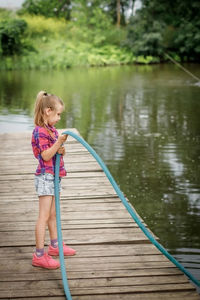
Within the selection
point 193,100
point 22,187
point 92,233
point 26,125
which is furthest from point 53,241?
point 193,100

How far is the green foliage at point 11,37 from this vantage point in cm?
2402

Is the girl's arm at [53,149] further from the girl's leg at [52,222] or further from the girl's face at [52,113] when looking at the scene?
the girl's leg at [52,222]

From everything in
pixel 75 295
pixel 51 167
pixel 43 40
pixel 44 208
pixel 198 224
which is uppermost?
pixel 43 40

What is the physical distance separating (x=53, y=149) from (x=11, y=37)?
74.6ft

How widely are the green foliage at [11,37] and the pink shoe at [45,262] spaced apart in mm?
22355

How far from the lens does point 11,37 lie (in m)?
23.9

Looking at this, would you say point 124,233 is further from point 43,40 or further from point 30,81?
point 43,40

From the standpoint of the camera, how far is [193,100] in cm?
1184

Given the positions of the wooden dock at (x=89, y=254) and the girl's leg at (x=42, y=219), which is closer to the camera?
the wooden dock at (x=89, y=254)

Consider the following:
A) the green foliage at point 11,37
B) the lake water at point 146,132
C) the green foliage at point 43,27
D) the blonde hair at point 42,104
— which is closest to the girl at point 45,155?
the blonde hair at point 42,104

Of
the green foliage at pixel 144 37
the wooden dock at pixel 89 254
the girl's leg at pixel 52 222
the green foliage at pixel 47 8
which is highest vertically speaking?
the green foliage at pixel 47 8

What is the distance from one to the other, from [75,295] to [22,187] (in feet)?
6.72

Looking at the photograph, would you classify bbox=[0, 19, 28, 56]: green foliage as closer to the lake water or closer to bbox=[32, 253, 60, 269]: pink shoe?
the lake water

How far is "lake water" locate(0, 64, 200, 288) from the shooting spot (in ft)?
14.5
